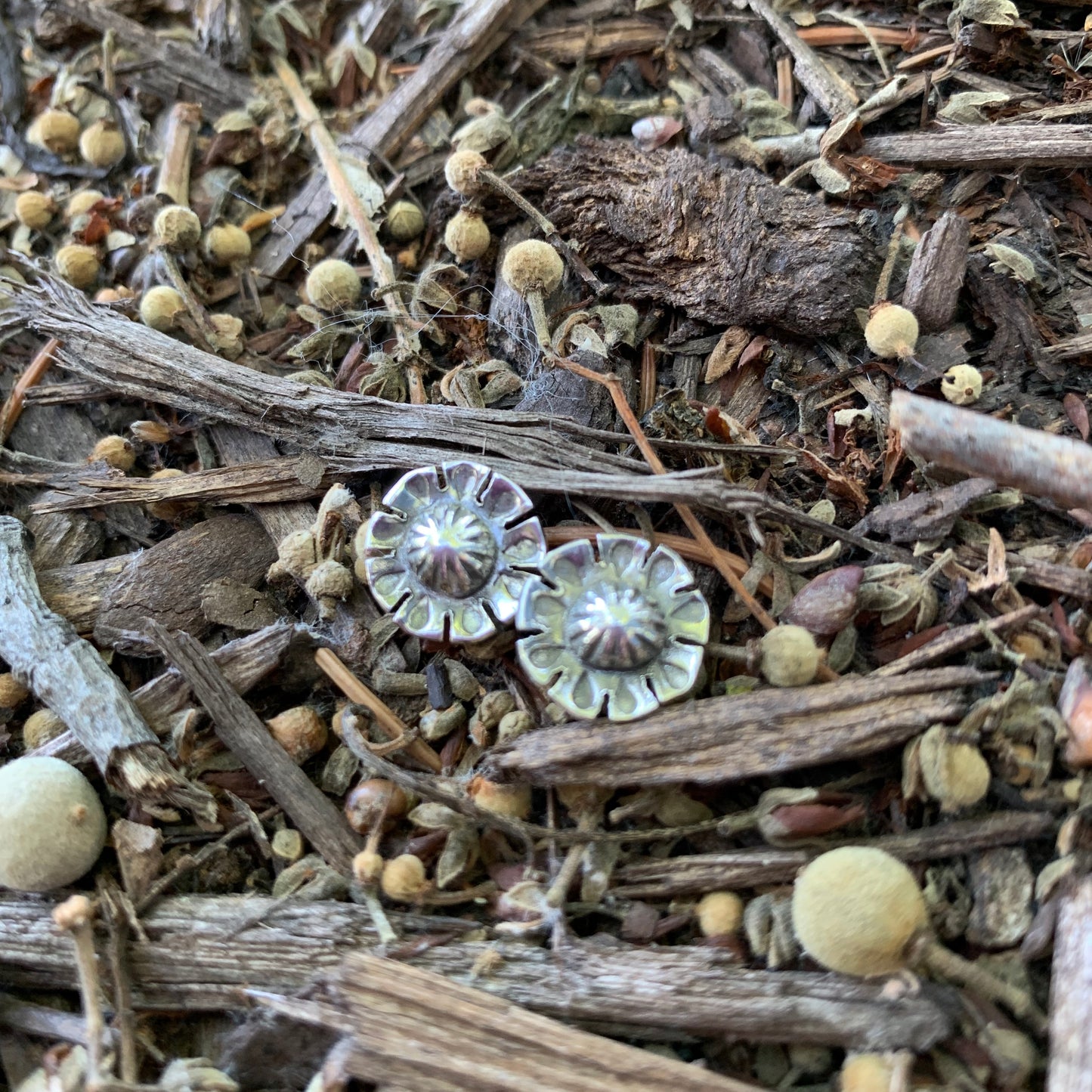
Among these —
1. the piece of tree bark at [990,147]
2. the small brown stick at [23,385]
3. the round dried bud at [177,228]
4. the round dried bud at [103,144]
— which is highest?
the round dried bud at [103,144]

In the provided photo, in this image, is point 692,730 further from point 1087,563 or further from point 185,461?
point 185,461

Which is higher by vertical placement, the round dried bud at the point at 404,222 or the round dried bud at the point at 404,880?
the round dried bud at the point at 404,222

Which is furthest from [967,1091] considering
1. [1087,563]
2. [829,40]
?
[829,40]

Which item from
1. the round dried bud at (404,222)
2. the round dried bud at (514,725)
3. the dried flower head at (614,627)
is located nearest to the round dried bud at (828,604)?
the dried flower head at (614,627)

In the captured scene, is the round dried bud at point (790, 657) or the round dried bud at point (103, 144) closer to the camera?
the round dried bud at point (790, 657)

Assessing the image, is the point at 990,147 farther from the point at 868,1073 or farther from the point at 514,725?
the point at 868,1073

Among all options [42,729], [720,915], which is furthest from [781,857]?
[42,729]

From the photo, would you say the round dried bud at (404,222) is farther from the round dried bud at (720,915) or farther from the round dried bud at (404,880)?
the round dried bud at (720,915)
